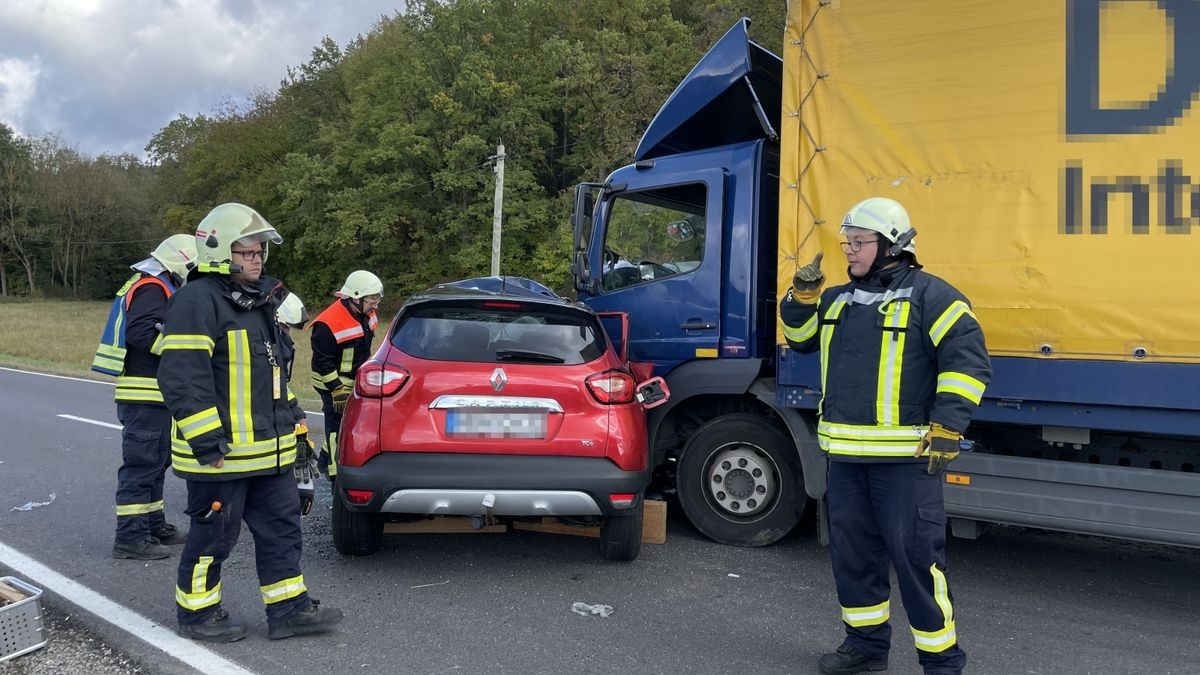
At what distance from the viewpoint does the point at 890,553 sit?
10.4 ft

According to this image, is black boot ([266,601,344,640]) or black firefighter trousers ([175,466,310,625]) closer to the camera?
black firefighter trousers ([175,466,310,625])

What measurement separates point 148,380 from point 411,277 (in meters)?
31.6

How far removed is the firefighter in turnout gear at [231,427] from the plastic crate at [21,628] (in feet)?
1.70

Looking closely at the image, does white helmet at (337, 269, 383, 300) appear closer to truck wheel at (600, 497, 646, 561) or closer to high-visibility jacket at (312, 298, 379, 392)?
high-visibility jacket at (312, 298, 379, 392)

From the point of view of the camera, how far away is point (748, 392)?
483cm

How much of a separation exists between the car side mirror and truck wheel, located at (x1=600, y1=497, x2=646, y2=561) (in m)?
0.66

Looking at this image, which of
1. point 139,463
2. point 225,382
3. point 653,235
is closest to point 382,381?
point 225,382

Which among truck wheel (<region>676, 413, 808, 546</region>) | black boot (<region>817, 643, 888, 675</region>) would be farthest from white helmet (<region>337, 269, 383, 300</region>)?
black boot (<region>817, 643, 888, 675</region>)

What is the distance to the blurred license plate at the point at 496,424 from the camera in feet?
13.4

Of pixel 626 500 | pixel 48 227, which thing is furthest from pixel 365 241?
pixel 626 500

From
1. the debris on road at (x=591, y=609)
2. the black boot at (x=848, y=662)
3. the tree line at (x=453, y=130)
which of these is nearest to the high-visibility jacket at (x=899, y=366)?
the black boot at (x=848, y=662)

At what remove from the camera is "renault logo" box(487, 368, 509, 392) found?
4.14m

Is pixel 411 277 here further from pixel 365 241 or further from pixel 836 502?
pixel 836 502

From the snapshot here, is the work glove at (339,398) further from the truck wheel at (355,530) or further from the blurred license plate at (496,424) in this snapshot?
the blurred license plate at (496,424)
